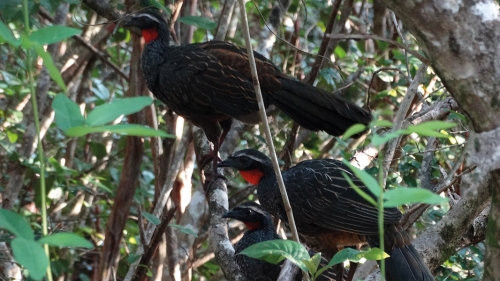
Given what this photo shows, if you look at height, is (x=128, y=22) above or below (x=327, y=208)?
above

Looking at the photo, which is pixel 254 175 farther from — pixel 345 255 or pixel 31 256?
pixel 31 256

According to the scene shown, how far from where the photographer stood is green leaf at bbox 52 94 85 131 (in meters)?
1.23

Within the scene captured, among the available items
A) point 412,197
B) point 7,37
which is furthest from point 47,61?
point 412,197

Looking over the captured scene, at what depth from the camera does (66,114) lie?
1251 millimetres

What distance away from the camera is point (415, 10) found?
161 centimetres

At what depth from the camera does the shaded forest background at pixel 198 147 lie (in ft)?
9.59

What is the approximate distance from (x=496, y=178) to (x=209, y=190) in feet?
8.28

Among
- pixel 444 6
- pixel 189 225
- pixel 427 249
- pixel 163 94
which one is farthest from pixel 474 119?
pixel 189 225

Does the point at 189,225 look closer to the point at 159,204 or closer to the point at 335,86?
the point at 159,204

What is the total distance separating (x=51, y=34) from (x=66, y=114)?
15cm

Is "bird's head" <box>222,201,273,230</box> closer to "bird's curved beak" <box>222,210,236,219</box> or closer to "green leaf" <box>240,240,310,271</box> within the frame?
"bird's curved beak" <box>222,210,236,219</box>

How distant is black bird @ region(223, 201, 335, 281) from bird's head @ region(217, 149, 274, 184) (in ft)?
0.68

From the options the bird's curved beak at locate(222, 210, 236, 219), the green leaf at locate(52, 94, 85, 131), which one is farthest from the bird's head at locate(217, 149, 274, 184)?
the green leaf at locate(52, 94, 85, 131)

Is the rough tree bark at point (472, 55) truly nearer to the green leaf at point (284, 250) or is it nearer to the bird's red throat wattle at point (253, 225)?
the green leaf at point (284, 250)
